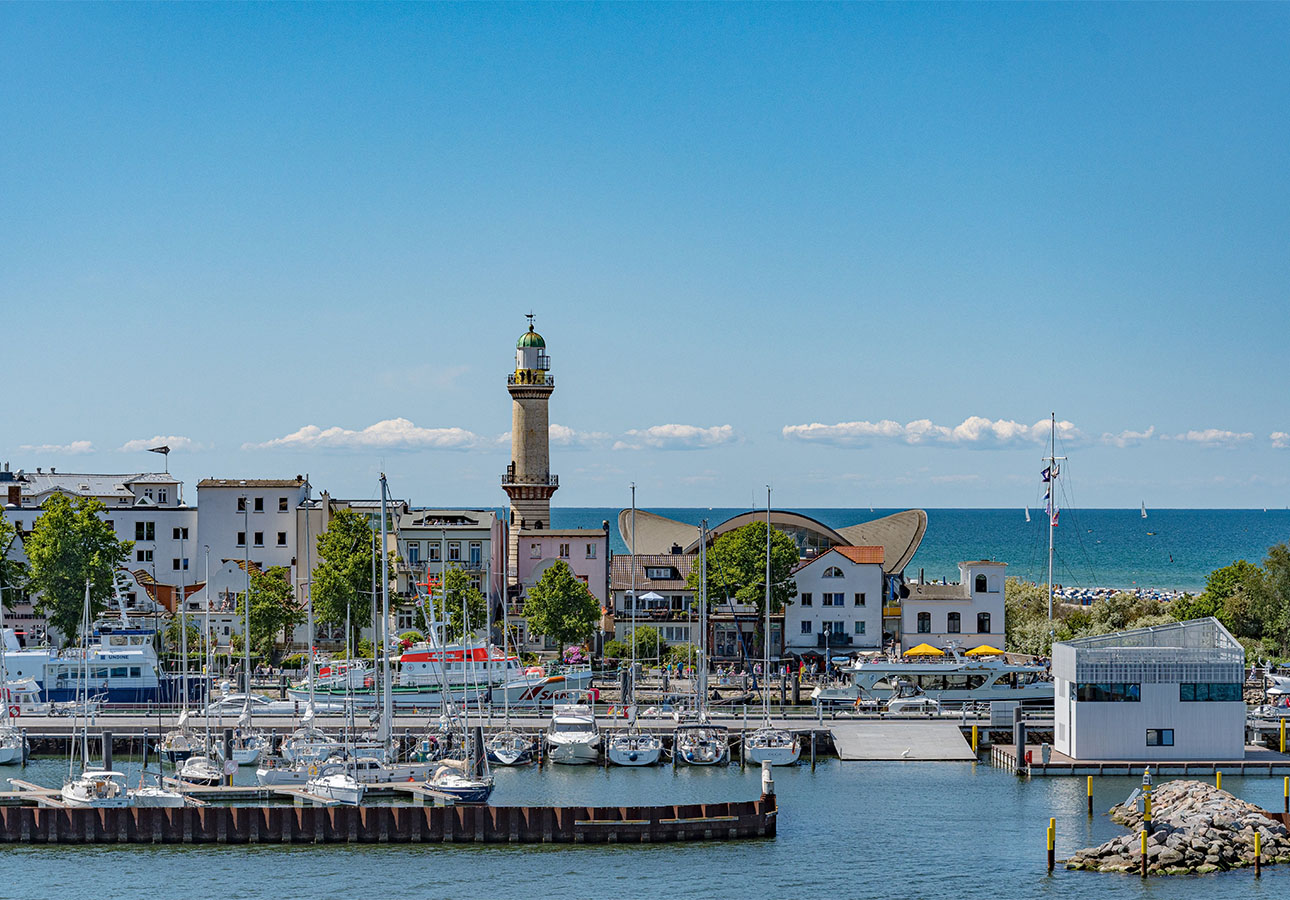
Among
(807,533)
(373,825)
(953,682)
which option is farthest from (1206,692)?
(807,533)

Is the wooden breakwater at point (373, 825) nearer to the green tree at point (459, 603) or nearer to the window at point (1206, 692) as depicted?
the window at point (1206, 692)

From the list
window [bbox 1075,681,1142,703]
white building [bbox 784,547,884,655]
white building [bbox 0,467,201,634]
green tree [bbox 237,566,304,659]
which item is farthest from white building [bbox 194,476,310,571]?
window [bbox 1075,681,1142,703]

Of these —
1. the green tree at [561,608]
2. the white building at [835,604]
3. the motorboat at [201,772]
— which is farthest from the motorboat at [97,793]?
the white building at [835,604]

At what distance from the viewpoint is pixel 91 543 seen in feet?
282

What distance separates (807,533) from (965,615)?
14.5 metres

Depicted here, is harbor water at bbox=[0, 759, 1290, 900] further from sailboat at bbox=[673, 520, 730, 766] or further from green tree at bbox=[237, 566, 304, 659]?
green tree at bbox=[237, 566, 304, 659]

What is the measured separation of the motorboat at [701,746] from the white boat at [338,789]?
14441 mm

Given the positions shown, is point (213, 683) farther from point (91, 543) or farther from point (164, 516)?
point (164, 516)

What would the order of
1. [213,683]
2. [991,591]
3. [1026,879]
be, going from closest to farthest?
[1026,879], [213,683], [991,591]

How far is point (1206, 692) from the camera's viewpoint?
202ft

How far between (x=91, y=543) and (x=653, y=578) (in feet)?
102

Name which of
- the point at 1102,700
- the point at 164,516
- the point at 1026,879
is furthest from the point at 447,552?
the point at 1026,879

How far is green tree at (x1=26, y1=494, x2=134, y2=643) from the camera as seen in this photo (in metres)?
83.8

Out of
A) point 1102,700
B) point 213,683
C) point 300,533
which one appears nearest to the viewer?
point 1102,700
